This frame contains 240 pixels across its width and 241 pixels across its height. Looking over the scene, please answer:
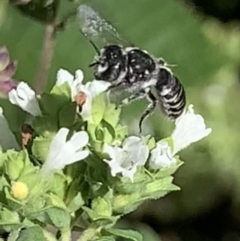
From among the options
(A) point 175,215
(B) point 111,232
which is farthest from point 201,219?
(B) point 111,232

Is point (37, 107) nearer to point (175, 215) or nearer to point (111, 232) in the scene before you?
point (111, 232)

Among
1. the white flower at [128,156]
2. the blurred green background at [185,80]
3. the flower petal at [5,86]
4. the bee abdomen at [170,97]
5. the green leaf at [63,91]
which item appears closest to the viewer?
the white flower at [128,156]

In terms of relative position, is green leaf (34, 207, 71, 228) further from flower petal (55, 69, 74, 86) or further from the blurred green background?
the blurred green background

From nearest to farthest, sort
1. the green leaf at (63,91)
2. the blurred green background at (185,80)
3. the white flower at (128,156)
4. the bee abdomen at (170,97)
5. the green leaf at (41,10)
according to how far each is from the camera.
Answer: the white flower at (128,156) → the green leaf at (63,91) → the bee abdomen at (170,97) → the green leaf at (41,10) → the blurred green background at (185,80)

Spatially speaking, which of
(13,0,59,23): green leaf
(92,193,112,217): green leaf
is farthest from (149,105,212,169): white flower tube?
(13,0,59,23): green leaf

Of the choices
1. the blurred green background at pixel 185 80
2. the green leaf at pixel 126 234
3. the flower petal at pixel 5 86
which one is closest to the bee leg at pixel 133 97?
the green leaf at pixel 126 234

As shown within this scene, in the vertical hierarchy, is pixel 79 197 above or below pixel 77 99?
below

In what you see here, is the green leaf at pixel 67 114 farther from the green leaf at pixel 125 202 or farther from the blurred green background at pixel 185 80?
the blurred green background at pixel 185 80
